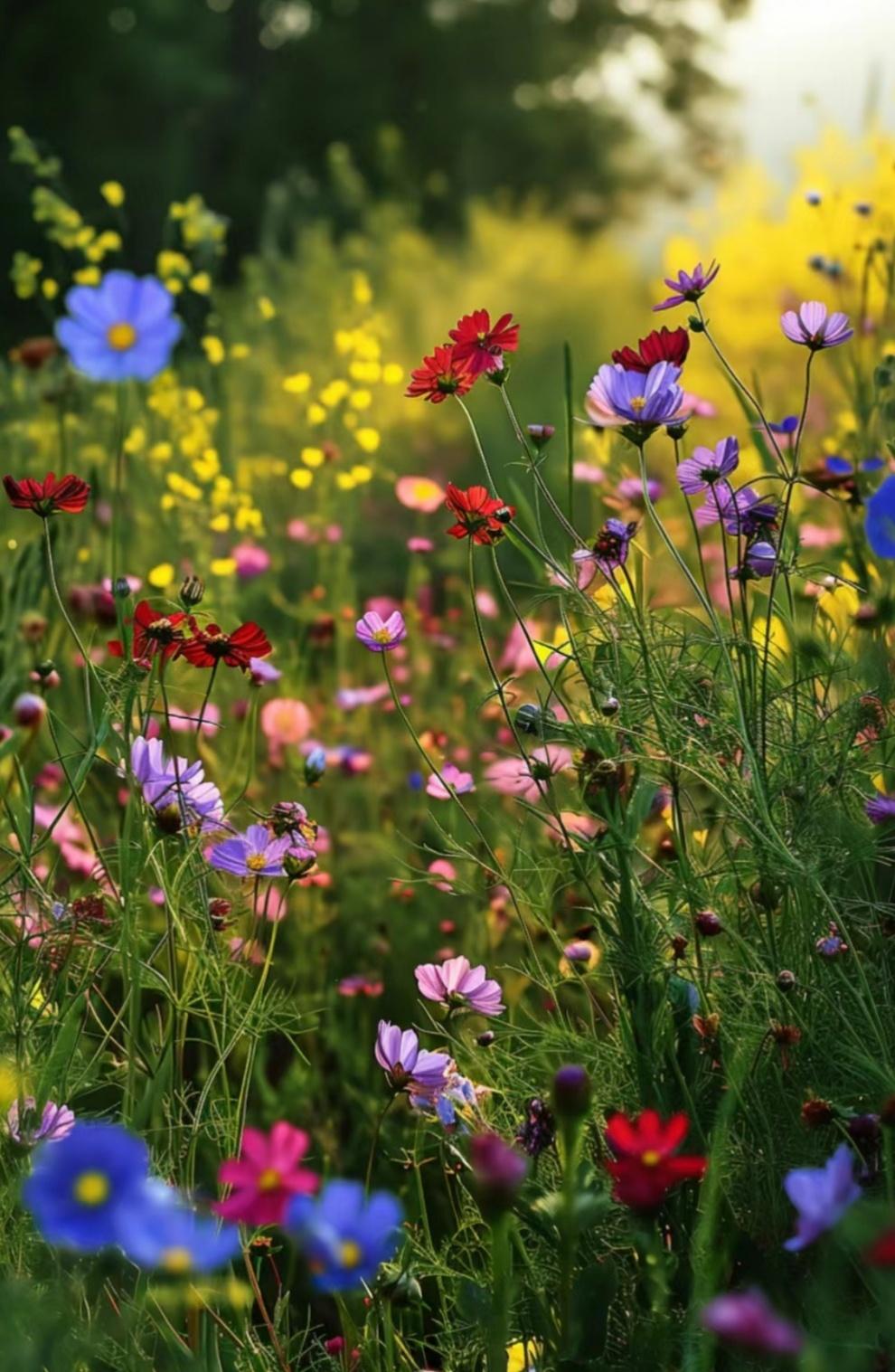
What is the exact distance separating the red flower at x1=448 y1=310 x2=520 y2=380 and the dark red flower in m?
0.27

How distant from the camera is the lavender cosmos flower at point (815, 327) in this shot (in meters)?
1.01

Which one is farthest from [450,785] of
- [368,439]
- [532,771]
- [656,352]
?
[368,439]

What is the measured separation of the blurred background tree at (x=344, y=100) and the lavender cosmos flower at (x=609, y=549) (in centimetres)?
595

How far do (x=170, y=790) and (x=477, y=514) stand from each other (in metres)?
0.28

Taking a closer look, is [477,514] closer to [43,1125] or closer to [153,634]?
[153,634]

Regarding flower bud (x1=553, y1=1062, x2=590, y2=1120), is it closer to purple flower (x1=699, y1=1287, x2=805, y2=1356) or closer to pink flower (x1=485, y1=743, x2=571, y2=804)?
purple flower (x1=699, y1=1287, x2=805, y2=1356)

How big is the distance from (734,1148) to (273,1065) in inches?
32.6

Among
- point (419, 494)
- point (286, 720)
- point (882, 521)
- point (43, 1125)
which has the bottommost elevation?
point (43, 1125)

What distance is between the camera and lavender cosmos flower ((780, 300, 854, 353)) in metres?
1.01

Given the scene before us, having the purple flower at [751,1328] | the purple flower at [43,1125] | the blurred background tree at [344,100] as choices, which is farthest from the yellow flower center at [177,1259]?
the blurred background tree at [344,100]

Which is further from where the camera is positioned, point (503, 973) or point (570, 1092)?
point (503, 973)

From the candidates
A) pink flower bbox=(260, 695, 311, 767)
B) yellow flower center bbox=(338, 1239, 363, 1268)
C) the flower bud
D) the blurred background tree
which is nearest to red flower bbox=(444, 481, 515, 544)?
the flower bud

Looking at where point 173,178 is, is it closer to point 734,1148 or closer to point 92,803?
point 92,803

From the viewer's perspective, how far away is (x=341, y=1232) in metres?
0.52
